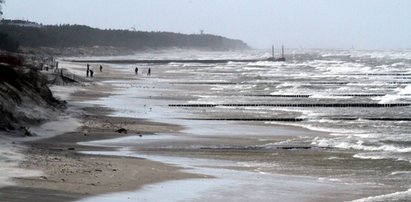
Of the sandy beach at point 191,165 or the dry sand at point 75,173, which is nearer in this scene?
the dry sand at point 75,173

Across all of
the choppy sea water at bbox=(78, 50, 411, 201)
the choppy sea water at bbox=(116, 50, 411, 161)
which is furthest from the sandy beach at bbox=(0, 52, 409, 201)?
the choppy sea water at bbox=(116, 50, 411, 161)

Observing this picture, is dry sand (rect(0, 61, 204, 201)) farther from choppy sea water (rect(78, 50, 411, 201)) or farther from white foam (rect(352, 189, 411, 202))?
choppy sea water (rect(78, 50, 411, 201))

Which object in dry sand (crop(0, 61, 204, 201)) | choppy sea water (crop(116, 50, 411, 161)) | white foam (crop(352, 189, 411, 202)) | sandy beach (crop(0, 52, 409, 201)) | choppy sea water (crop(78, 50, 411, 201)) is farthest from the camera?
choppy sea water (crop(116, 50, 411, 161))

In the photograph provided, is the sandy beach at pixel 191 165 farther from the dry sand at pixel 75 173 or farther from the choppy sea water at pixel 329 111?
the choppy sea water at pixel 329 111

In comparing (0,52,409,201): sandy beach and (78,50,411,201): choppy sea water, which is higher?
(0,52,409,201): sandy beach

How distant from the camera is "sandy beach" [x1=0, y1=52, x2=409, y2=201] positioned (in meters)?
13.1

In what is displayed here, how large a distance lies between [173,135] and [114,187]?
1134cm

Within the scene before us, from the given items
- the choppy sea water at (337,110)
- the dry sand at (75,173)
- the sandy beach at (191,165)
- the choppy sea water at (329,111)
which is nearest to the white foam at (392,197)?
the choppy sea water at (329,111)

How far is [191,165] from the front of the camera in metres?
17.4

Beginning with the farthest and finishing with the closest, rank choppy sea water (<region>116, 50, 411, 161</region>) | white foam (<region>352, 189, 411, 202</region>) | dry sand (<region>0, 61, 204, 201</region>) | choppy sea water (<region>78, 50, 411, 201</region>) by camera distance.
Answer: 1. choppy sea water (<region>116, 50, 411, 161</region>)
2. choppy sea water (<region>78, 50, 411, 201</region>)
3. white foam (<region>352, 189, 411, 202</region>)
4. dry sand (<region>0, 61, 204, 201</region>)

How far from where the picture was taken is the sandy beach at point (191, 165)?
42.9 feet

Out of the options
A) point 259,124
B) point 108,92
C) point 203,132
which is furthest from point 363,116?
point 108,92

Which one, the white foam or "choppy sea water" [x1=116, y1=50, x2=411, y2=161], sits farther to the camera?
"choppy sea water" [x1=116, y1=50, x2=411, y2=161]

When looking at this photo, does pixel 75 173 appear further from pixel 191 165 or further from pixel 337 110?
pixel 337 110
